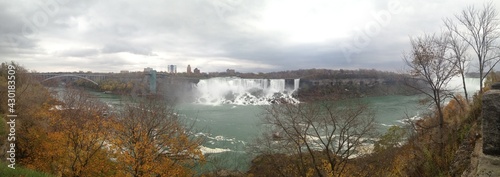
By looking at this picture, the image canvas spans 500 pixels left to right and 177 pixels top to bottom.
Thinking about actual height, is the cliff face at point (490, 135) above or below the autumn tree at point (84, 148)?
above

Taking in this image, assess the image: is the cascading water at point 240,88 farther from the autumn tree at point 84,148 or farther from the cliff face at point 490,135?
the cliff face at point 490,135

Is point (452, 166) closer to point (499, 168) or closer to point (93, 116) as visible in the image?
point (499, 168)

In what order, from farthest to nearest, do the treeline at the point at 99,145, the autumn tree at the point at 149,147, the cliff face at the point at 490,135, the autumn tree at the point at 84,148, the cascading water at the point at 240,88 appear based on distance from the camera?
the cascading water at the point at 240,88 → the autumn tree at the point at 84,148 → the treeline at the point at 99,145 → the autumn tree at the point at 149,147 → the cliff face at the point at 490,135

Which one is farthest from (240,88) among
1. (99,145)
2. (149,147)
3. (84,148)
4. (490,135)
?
(490,135)

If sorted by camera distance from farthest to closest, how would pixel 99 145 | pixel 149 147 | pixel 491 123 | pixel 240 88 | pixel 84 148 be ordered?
1. pixel 240 88
2. pixel 99 145
3. pixel 84 148
4. pixel 149 147
5. pixel 491 123

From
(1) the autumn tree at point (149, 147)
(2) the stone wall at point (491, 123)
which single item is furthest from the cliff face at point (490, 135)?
(1) the autumn tree at point (149, 147)

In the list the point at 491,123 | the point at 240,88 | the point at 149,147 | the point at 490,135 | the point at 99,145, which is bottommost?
the point at 99,145

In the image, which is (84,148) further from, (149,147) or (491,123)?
(491,123)

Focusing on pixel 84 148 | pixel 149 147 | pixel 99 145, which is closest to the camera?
pixel 149 147

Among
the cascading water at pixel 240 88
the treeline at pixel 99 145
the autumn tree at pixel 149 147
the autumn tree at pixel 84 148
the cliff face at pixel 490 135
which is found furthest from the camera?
the cascading water at pixel 240 88

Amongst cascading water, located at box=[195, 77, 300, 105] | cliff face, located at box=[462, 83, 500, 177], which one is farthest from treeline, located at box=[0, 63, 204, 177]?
cascading water, located at box=[195, 77, 300, 105]

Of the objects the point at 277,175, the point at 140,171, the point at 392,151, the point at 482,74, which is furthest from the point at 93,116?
the point at 482,74
